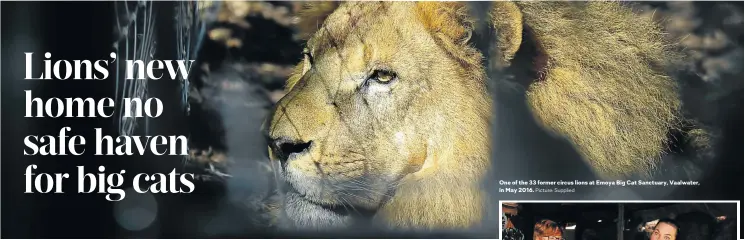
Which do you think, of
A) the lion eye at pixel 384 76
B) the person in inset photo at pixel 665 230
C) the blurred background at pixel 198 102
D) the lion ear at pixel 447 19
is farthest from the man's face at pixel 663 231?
the lion eye at pixel 384 76

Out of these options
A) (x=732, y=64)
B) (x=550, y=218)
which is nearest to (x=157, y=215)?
(x=550, y=218)

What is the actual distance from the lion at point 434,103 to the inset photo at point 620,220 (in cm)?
17

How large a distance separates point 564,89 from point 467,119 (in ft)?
1.49

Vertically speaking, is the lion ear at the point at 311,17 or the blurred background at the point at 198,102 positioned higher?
the lion ear at the point at 311,17

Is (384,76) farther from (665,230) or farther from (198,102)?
(665,230)

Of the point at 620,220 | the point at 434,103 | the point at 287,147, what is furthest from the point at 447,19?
the point at 620,220

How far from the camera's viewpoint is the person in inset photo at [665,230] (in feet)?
11.1

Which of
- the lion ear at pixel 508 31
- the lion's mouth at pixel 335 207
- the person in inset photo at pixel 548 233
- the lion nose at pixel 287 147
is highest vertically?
the lion ear at pixel 508 31

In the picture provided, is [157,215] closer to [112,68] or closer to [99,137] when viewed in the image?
[99,137]

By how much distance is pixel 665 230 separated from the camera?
11.1 ft

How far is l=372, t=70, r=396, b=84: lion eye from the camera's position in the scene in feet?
10.4

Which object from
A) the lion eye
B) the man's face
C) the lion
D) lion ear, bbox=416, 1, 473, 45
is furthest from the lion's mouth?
the man's face

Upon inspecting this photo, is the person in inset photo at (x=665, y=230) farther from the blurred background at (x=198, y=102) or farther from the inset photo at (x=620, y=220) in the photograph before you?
the blurred background at (x=198, y=102)

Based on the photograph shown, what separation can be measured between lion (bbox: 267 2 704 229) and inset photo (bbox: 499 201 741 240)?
0.17 metres
